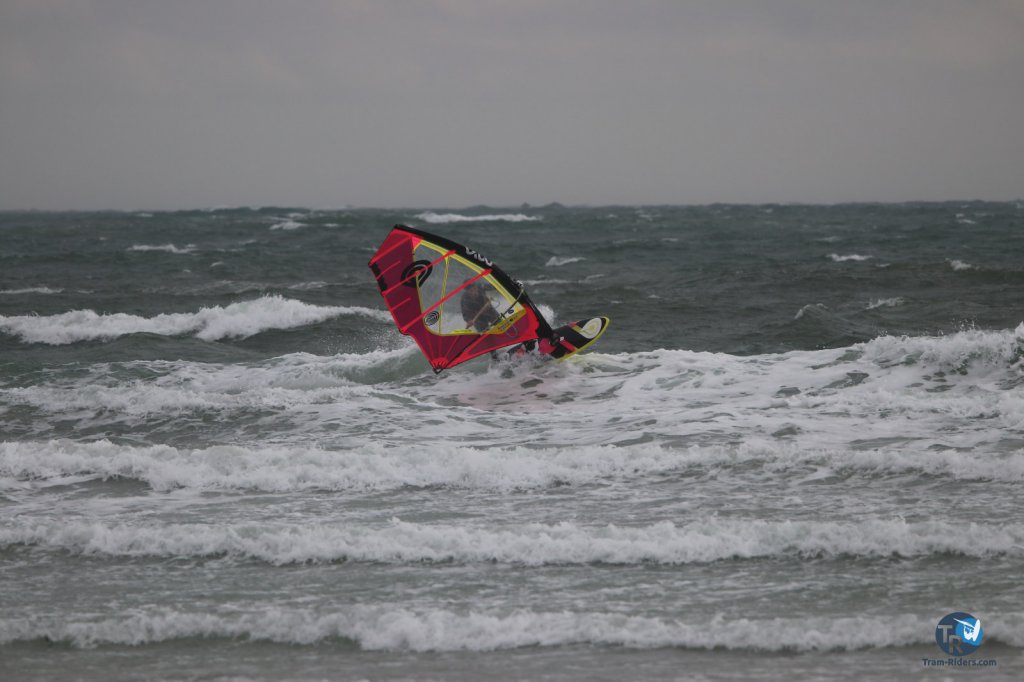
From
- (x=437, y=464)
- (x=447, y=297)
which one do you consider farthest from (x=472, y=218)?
(x=437, y=464)

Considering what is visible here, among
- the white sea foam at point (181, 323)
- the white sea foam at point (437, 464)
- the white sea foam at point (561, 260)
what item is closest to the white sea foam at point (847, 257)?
the white sea foam at point (561, 260)

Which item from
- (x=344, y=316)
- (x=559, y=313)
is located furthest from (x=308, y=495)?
(x=559, y=313)

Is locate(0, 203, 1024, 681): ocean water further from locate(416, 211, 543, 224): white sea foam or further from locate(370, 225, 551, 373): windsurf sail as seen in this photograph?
locate(416, 211, 543, 224): white sea foam

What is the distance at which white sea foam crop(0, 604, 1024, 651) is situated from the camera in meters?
4.61

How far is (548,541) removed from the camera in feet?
19.1

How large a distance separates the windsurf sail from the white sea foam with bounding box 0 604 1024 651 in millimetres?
5756

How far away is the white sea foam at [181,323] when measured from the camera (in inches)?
639

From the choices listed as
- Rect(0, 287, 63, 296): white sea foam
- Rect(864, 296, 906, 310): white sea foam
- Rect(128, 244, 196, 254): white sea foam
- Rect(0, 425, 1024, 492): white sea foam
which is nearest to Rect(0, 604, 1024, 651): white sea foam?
Rect(0, 425, 1024, 492): white sea foam

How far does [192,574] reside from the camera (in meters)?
5.64

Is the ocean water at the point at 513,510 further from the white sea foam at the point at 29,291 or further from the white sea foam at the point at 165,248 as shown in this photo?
the white sea foam at the point at 165,248

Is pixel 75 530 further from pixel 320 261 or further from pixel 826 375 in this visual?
pixel 320 261

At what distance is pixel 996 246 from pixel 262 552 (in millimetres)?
31199

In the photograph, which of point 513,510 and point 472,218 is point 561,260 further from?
Answer: point 472,218

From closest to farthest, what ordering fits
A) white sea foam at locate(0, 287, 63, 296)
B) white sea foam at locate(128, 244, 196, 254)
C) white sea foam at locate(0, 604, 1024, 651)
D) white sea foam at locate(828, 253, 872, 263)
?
1. white sea foam at locate(0, 604, 1024, 651)
2. white sea foam at locate(0, 287, 63, 296)
3. white sea foam at locate(828, 253, 872, 263)
4. white sea foam at locate(128, 244, 196, 254)
